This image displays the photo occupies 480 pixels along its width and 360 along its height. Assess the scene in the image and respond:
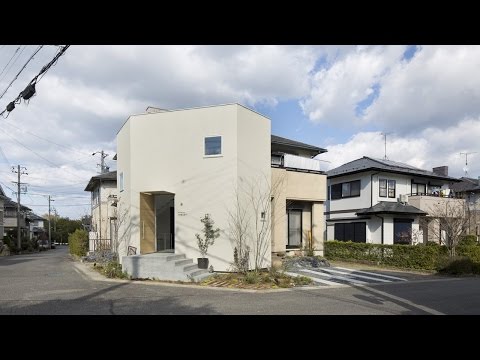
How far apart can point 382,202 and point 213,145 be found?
13317mm

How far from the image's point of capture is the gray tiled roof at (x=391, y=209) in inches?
781

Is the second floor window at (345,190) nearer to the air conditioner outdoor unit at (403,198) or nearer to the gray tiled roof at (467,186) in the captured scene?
the air conditioner outdoor unit at (403,198)

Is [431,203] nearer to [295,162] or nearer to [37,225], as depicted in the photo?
[295,162]

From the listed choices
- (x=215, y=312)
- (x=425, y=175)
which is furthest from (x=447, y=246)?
(x=215, y=312)

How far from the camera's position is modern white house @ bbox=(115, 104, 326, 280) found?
1175 centimetres

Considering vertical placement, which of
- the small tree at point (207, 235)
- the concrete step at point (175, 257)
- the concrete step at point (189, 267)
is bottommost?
the concrete step at point (189, 267)

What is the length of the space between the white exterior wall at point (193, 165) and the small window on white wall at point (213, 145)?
0.50 feet

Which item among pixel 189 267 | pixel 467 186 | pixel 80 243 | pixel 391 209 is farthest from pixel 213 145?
pixel 467 186

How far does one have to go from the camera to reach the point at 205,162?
12.1 meters

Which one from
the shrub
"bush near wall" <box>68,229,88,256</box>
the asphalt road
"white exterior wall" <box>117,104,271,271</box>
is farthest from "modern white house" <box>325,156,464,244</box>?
"bush near wall" <box>68,229,88,256</box>

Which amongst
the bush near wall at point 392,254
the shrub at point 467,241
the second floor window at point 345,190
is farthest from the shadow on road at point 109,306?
the second floor window at point 345,190

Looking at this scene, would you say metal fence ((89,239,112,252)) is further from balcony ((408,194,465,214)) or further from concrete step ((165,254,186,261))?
balcony ((408,194,465,214))
